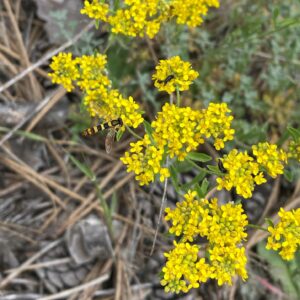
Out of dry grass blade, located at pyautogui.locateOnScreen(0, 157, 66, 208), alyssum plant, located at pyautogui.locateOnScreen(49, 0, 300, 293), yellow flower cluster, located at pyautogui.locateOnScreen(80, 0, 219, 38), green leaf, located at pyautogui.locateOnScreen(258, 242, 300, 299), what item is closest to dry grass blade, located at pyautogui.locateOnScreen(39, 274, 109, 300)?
dry grass blade, located at pyautogui.locateOnScreen(0, 157, 66, 208)

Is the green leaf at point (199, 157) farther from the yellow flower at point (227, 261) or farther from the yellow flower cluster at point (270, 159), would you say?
the yellow flower at point (227, 261)

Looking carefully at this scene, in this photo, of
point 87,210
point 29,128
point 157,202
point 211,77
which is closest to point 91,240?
point 87,210

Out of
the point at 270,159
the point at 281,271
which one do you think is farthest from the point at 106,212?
the point at 281,271

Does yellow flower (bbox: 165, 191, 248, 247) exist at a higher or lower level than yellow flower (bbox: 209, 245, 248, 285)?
higher

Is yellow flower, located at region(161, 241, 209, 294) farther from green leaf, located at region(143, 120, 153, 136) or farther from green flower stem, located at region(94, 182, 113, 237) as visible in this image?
green flower stem, located at region(94, 182, 113, 237)

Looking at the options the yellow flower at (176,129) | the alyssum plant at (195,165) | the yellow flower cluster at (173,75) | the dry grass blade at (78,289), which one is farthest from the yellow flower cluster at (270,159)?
the dry grass blade at (78,289)

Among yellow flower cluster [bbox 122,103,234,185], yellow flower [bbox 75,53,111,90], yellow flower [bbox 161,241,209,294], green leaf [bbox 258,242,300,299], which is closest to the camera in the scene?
yellow flower [bbox 161,241,209,294]

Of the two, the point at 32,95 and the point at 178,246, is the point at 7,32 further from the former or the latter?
the point at 178,246

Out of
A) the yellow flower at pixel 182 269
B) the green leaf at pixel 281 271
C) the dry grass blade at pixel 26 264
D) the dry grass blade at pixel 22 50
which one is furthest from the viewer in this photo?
the dry grass blade at pixel 22 50
